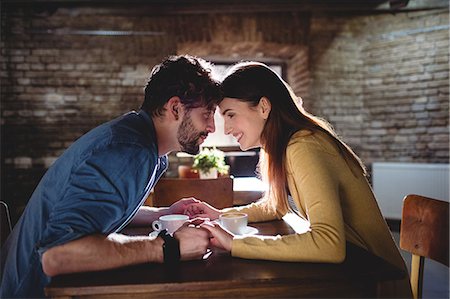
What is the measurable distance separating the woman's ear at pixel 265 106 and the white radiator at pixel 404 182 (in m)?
3.60

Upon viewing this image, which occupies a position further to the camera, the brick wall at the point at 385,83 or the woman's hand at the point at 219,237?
the brick wall at the point at 385,83

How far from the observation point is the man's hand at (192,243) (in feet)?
3.71

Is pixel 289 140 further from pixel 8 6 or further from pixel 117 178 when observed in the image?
pixel 8 6

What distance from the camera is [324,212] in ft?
3.85

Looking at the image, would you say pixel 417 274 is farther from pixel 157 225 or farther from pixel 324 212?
pixel 157 225

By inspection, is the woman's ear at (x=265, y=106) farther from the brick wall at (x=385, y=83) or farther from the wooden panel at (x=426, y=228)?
the brick wall at (x=385, y=83)

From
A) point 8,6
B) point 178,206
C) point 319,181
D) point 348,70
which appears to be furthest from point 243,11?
point 319,181

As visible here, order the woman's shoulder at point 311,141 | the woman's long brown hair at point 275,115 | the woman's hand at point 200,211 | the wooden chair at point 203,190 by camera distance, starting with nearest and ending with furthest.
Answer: the woman's shoulder at point 311,141 < the woman's long brown hair at point 275,115 < the woman's hand at point 200,211 < the wooden chair at point 203,190

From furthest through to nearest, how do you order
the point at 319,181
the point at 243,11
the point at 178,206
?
the point at 243,11 < the point at 178,206 < the point at 319,181

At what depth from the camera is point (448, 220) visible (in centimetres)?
139

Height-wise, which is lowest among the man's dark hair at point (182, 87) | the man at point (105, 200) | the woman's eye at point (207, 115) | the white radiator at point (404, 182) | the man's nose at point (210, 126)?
the white radiator at point (404, 182)

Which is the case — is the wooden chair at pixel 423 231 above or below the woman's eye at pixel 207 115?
below

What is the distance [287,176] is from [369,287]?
46 cm

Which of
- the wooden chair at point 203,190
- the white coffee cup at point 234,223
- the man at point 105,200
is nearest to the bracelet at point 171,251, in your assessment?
the man at point 105,200
